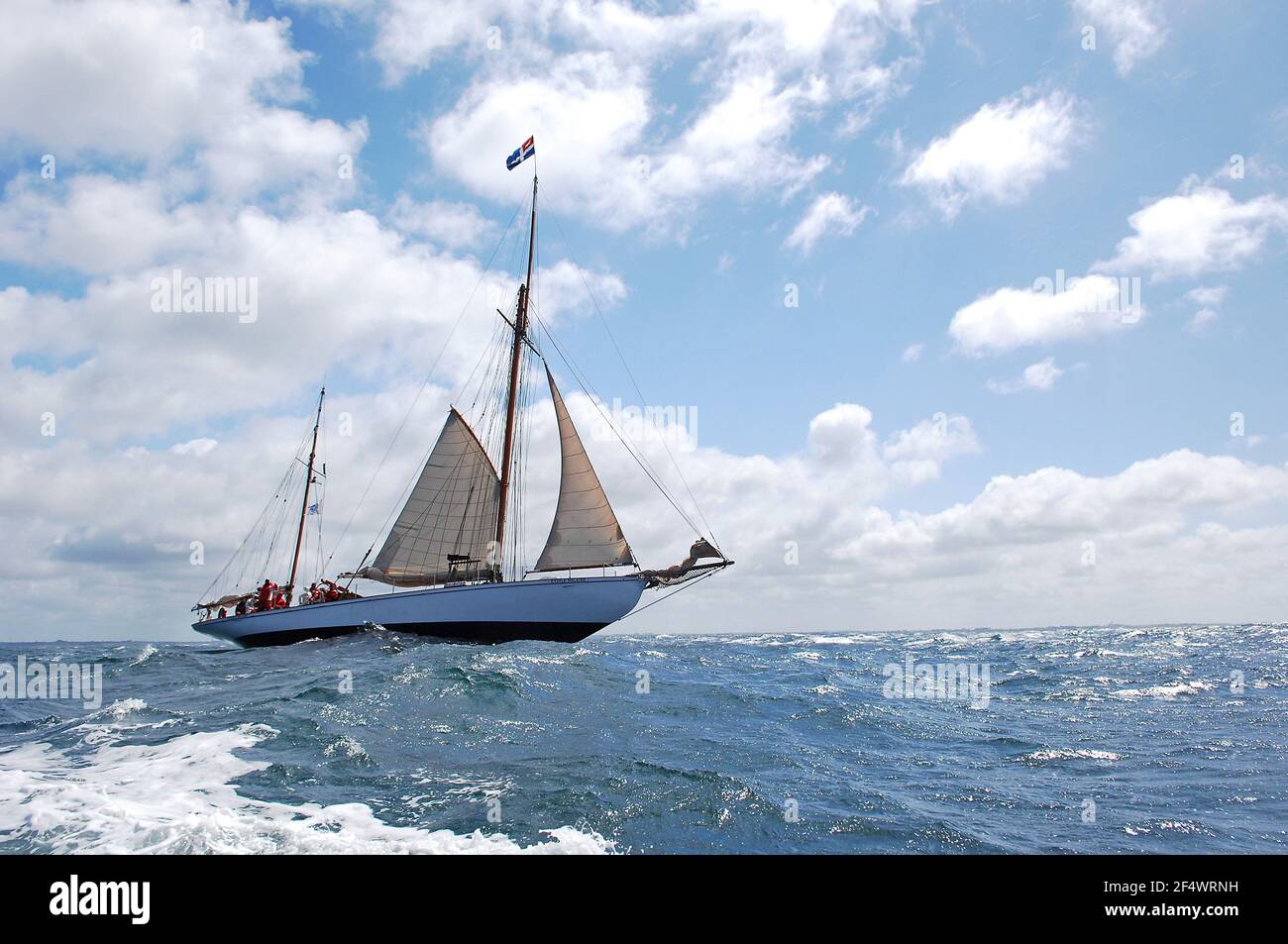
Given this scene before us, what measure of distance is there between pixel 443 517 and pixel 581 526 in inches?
455

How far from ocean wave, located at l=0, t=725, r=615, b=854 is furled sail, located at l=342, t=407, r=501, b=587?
3260 centimetres

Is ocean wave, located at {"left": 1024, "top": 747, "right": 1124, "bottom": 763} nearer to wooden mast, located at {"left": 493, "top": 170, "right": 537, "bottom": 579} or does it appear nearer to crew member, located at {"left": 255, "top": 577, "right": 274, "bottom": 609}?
wooden mast, located at {"left": 493, "top": 170, "right": 537, "bottom": 579}

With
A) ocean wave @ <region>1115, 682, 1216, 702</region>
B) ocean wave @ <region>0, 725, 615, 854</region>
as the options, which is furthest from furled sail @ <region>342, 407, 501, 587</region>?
ocean wave @ <region>1115, 682, 1216, 702</region>

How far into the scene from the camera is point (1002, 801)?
38.3 feet

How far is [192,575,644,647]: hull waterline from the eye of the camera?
38.4 metres

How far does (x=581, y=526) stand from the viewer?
39.1 metres

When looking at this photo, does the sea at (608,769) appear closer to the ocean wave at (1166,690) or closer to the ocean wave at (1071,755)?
the ocean wave at (1071,755)

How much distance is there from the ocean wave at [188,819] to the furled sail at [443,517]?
32.6 metres

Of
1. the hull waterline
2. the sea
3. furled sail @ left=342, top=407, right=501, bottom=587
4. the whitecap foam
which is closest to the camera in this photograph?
the sea

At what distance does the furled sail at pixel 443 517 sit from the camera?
4534 centimetres
